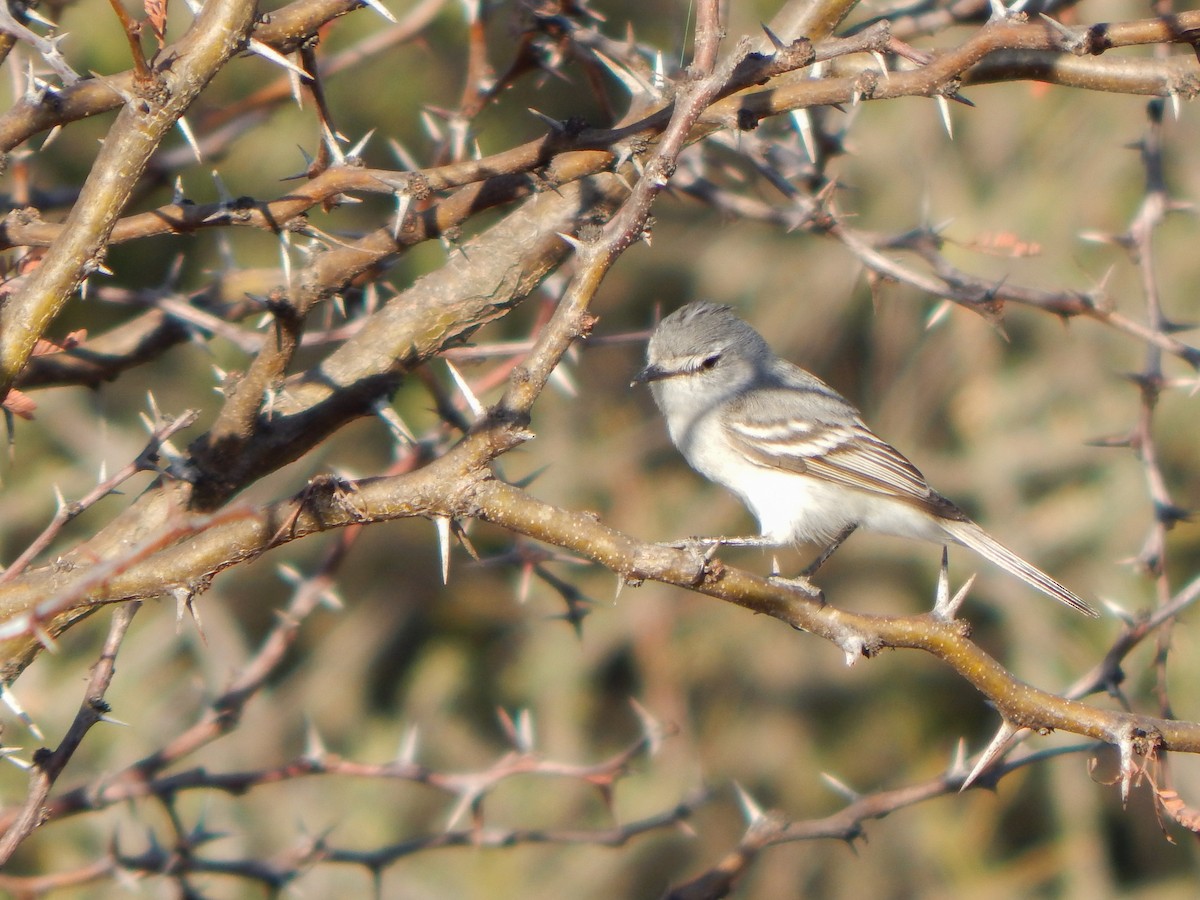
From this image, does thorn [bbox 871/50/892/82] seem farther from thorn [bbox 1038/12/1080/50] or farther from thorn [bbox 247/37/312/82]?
thorn [bbox 247/37/312/82]

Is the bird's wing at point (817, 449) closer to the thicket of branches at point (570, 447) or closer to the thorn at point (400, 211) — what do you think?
the thicket of branches at point (570, 447)

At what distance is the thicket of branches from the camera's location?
3.05 metres

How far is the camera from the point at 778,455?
623cm

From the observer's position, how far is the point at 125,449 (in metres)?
7.61

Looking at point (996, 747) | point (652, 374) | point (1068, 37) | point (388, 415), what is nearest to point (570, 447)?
point (652, 374)

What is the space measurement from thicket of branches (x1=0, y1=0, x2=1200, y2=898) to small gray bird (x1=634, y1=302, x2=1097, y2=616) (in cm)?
61

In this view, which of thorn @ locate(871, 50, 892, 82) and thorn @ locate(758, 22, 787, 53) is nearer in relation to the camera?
thorn @ locate(758, 22, 787, 53)

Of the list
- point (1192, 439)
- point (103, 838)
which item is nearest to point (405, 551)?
point (103, 838)

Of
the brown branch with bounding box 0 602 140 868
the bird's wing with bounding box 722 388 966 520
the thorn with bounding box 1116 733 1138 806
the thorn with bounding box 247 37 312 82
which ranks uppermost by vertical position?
the thorn with bounding box 247 37 312 82

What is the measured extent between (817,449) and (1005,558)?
1084 millimetres

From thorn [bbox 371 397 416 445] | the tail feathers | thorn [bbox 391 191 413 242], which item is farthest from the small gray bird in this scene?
thorn [bbox 391 191 413 242]

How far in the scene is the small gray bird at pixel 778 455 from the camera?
610 centimetres

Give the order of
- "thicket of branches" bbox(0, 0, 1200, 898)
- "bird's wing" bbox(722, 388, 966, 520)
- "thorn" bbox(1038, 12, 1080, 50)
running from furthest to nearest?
"bird's wing" bbox(722, 388, 966, 520)
"thicket of branches" bbox(0, 0, 1200, 898)
"thorn" bbox(1038, 12, 1080, 50)

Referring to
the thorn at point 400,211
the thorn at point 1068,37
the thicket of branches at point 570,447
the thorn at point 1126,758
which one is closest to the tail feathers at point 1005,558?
the thicket of branches at point 570,447
